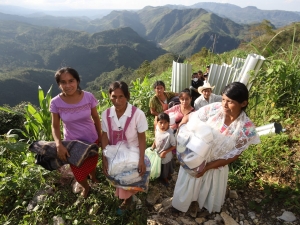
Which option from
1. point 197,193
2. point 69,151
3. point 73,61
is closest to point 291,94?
point 197,193

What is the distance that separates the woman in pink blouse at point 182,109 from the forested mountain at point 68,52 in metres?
63.0

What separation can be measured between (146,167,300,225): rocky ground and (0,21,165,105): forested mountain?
63.6 m

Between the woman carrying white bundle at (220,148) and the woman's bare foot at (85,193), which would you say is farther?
the woman's bare foot at (85,193)

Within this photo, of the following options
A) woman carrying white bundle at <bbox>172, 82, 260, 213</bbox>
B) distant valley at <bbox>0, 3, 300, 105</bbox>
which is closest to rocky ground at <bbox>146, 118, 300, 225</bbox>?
woman carrying white bundle at <bbox>172, 82, 260, 213</bbox>

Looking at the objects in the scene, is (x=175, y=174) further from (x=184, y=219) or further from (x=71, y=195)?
(x=71, y=195)

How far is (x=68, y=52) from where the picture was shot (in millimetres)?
99188

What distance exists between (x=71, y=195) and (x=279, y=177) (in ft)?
7.19

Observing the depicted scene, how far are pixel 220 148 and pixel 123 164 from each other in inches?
31.4

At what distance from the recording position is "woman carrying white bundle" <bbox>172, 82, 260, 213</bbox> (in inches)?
65.2

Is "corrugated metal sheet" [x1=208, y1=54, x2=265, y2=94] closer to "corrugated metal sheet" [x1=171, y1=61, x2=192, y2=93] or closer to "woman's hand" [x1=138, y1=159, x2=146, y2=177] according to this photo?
"corrugated metal sheet" [x1=171, y1=61, x2=192, y2=93]

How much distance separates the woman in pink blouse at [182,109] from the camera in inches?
105

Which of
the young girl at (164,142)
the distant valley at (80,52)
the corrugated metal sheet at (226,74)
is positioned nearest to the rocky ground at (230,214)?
the young girl at (164,142)

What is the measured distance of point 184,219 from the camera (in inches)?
78.4

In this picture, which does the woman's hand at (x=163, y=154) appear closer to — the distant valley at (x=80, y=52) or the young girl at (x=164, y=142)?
the young girl at (x=164, y=142)
